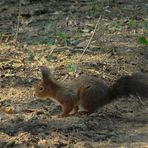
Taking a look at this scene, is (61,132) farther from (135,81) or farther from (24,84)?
(24,84)

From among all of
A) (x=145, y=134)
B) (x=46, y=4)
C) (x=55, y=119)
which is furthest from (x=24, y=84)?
(x=46, y=4)

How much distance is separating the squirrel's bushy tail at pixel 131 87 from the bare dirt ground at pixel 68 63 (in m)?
0.33

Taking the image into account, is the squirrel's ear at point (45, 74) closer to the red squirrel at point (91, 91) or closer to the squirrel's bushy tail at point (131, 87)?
the red squirrel at point (91, 91)

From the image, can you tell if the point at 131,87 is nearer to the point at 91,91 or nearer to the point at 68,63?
the point at 91,91

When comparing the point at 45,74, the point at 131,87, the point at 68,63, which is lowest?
the point at 68,63

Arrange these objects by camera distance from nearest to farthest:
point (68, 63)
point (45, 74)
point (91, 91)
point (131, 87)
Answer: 1. point (131, 87)
2. point (91, 91)
3. point (45, 74)
4. point (68, 63)

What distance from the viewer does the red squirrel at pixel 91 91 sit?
794 centimetres

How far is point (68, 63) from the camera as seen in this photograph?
1030 centimetres

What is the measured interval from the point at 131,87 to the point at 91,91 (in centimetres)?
52

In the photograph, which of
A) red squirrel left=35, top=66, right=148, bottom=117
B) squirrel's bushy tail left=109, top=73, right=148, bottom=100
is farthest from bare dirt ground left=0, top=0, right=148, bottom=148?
squirrel's bushy tail left=109, top=73, right=148, bottom=100

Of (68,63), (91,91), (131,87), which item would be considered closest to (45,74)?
(91,91)

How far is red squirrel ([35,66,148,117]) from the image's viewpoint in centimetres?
794

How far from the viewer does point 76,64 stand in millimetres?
10188

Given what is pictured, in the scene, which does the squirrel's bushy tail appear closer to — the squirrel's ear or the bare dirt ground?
the bare dirt ground
